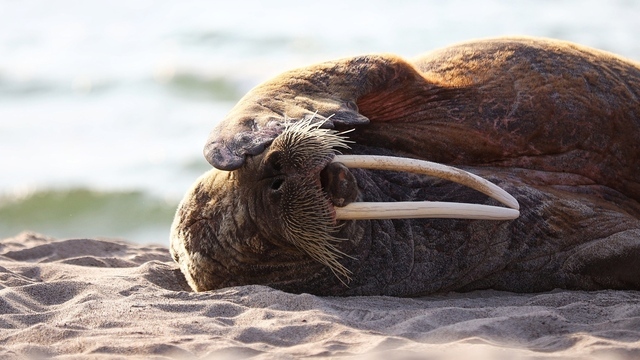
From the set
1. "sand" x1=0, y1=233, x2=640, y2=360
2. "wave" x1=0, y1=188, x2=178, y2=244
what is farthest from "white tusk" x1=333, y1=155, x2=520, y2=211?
"wave" x1=0, y1=188, x2=178, y2=244

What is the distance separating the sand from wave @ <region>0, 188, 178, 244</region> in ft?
15.6

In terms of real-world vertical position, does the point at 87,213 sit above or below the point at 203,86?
below

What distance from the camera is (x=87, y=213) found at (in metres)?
10.1

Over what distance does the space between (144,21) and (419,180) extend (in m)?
15.1

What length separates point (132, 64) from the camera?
1578cm

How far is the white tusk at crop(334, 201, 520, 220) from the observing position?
4.00 m

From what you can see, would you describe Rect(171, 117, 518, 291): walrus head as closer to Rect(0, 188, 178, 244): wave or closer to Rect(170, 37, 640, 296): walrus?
Rect(170, 37, 640, 296): walrus

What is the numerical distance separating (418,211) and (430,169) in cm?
25

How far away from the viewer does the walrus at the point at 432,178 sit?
423cm

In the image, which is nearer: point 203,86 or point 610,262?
point 610,262

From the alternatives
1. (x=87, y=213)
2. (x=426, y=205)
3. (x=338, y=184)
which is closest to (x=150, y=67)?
(x=87, y=213)

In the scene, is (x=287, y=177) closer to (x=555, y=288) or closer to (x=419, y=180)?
(x=419, y=180)

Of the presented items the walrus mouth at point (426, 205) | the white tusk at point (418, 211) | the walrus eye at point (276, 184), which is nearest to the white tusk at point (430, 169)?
the walrus mouth at point (426, 205)

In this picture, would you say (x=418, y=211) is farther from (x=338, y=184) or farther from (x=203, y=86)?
(x=203, y=86)
